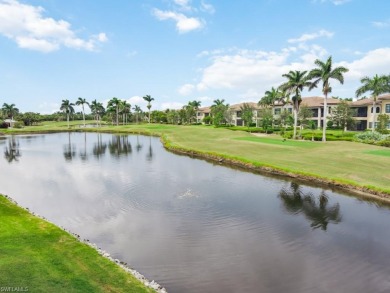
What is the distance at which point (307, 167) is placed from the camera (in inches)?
1519

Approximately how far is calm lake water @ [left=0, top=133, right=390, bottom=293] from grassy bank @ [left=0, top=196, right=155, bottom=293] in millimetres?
1865

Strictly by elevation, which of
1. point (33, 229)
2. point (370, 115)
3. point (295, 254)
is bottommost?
point (295, 254)

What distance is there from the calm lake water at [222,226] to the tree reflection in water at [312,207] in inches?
3.1

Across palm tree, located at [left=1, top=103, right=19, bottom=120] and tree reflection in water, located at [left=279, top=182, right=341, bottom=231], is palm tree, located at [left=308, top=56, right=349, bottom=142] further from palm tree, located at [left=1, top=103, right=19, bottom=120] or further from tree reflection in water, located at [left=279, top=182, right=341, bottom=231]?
palm tree, located at [left=1, top=103, right=19, bottom=120]

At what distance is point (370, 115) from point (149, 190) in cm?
8268

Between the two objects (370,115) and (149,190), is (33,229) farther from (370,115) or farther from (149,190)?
(370,115)

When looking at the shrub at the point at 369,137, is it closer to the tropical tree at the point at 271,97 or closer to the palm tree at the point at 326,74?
the palm tree at the point at 326,74

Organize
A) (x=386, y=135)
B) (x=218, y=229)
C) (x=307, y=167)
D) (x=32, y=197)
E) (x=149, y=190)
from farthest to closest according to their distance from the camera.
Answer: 1. (x=386, y=135)
2. (x=307, y=167)
3. (x=149, y=190)
4. (x=32, y=197)
5. (x=218, y=229)

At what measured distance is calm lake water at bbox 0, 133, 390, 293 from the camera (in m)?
14.7

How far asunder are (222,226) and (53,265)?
1092 centimetres

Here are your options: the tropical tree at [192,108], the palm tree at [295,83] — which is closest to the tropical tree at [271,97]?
the palm tree at [295,83]

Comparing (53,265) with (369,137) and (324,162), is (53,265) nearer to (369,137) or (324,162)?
(324,162)

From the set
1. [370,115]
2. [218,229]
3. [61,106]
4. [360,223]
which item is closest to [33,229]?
[218,229]

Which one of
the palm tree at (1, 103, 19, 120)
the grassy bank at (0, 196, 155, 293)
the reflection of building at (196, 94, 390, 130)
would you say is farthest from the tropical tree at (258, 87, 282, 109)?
the palm tree at (1, 103, 19, 120)
